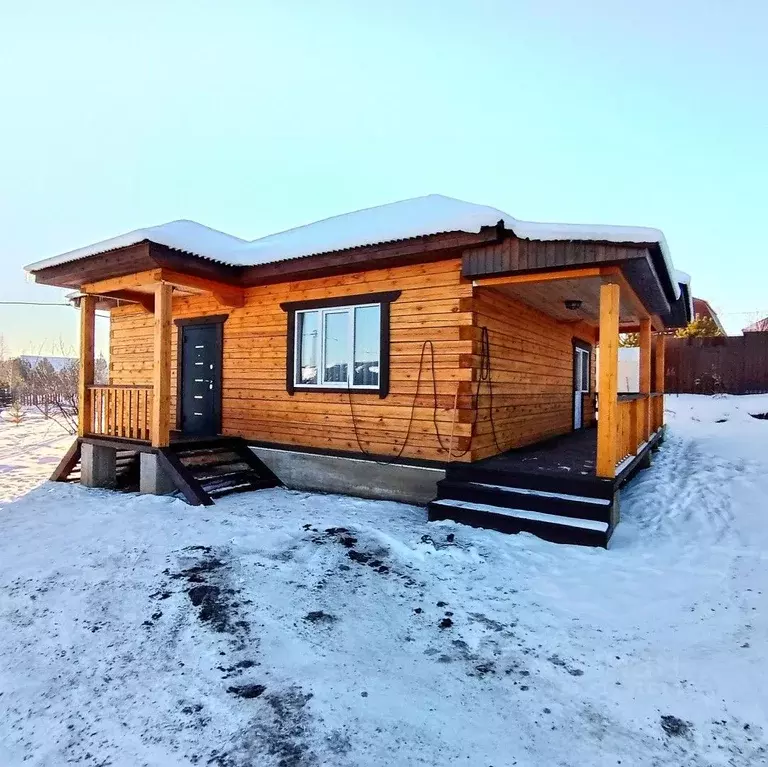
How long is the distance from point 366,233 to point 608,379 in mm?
3408

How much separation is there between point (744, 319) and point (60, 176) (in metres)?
49.0

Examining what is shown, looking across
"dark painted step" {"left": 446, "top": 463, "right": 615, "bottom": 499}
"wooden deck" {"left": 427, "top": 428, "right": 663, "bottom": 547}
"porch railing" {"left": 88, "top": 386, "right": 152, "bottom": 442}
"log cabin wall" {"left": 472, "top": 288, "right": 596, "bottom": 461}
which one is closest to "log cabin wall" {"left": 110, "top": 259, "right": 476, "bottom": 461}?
"dark painted step" {"left": 446, "top": 463, "right": 615, "bottom": 499}

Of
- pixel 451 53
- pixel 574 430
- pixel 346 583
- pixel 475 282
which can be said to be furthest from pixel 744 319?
pixel 346 583

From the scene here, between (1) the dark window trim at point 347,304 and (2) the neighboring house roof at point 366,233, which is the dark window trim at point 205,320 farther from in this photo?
(1) the dark window trim at point 347,304

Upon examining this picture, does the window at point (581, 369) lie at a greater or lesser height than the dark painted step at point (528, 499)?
greater

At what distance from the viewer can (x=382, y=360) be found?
6.48 metres

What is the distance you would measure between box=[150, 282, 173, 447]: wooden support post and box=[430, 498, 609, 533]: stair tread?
3.96m

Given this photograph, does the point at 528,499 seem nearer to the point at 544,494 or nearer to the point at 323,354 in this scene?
the point at 544,494

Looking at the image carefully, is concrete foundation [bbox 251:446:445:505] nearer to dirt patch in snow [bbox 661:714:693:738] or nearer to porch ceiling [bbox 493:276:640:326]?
porch ceiling [bbox 493:276:640:326]

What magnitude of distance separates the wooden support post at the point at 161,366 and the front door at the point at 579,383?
8.60 meters

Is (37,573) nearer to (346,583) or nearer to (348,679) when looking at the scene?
(346,583)

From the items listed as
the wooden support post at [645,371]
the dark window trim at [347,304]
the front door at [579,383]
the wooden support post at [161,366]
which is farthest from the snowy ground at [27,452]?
the front door at [579,383]

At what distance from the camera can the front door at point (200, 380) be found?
8328mm

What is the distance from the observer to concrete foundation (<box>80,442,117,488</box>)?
Answer: 302 inches
